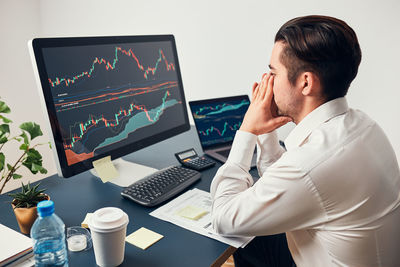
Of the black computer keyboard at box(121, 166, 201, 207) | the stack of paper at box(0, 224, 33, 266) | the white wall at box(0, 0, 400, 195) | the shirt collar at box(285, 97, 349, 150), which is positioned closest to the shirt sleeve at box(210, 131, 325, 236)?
the shirt collar at box(285, 97, 349, 150)

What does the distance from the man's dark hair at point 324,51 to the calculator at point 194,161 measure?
1.89 feet

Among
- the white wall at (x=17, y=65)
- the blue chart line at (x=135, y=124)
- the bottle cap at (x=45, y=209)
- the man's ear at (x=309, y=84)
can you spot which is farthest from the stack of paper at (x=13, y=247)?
the white wall at (x=17, y=65)

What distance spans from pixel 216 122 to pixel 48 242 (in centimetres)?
96

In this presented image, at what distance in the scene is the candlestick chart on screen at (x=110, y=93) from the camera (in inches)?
40.5

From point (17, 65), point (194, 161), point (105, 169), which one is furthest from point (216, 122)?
point (17, 65)

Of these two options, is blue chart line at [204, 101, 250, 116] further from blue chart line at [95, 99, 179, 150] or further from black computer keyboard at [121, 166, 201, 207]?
black computer keyboard at [121, 166, 201, 207]

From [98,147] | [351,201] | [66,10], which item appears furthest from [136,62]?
[66,10]

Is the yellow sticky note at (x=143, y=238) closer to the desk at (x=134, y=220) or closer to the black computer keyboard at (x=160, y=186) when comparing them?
the desk at (x=134, y=220)

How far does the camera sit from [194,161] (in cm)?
139

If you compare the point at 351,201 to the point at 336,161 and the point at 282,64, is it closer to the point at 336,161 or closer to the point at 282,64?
the point at 336,161

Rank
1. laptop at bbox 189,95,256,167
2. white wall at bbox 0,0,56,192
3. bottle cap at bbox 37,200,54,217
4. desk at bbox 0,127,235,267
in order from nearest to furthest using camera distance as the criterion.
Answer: bottle cap at bbox 37,200,54,217, desk at bbox 0,127,235,267, laptop at bbox 189,95,256,167, white wall at bbox 0,0,56,192

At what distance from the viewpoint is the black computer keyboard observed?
41.9 inches

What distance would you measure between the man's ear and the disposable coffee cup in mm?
571

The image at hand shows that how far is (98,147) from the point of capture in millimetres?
1124
